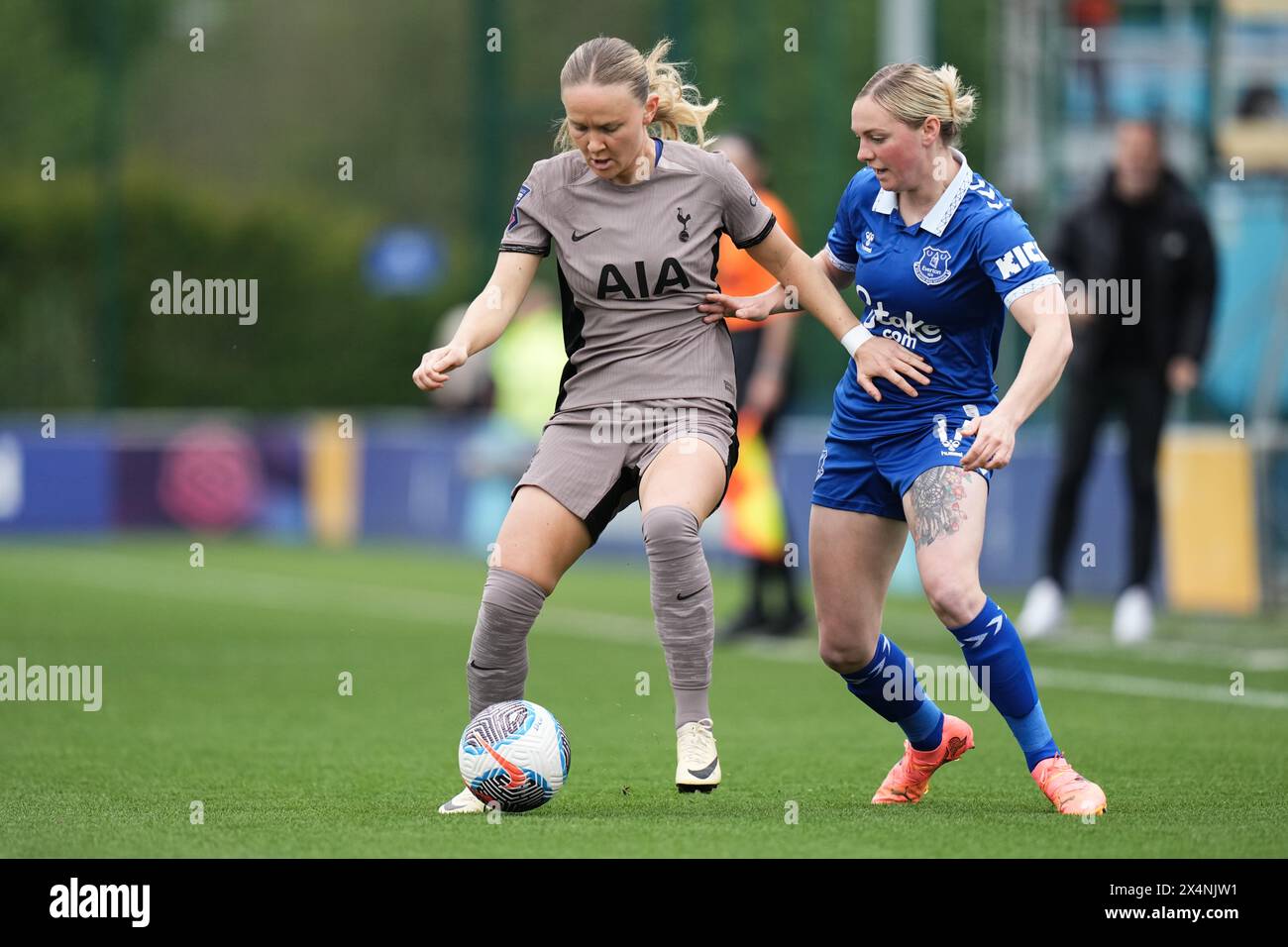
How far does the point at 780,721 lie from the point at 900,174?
2974mm

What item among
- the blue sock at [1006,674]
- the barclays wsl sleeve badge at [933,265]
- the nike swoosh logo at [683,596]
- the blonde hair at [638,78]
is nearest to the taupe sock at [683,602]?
the nike swoosh logo at [683,596]

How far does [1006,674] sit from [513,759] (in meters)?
1.33

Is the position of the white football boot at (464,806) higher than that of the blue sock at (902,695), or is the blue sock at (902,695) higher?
the blue sock at (902,695)

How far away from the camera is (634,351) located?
605cm

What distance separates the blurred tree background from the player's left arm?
1402 cm

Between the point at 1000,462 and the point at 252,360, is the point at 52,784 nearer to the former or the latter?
the point at 1000,462

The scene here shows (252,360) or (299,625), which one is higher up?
(252,360)

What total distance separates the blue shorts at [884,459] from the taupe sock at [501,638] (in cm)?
90

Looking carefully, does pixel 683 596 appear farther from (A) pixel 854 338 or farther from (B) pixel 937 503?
(A) pixel 854 338

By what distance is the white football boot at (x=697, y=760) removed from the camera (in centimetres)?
580

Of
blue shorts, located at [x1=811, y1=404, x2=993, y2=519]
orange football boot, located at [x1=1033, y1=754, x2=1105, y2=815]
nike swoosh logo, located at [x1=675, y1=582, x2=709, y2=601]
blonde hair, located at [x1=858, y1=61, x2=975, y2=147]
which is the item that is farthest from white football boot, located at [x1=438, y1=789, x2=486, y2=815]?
blonde hair, located at [x1=858, y1=61, x2=975, y2=147]

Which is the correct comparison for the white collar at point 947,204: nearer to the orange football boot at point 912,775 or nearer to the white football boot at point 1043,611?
the orange football boot at point 912,775

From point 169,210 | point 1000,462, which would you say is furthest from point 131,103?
point 1000,462

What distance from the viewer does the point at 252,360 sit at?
3086cm
